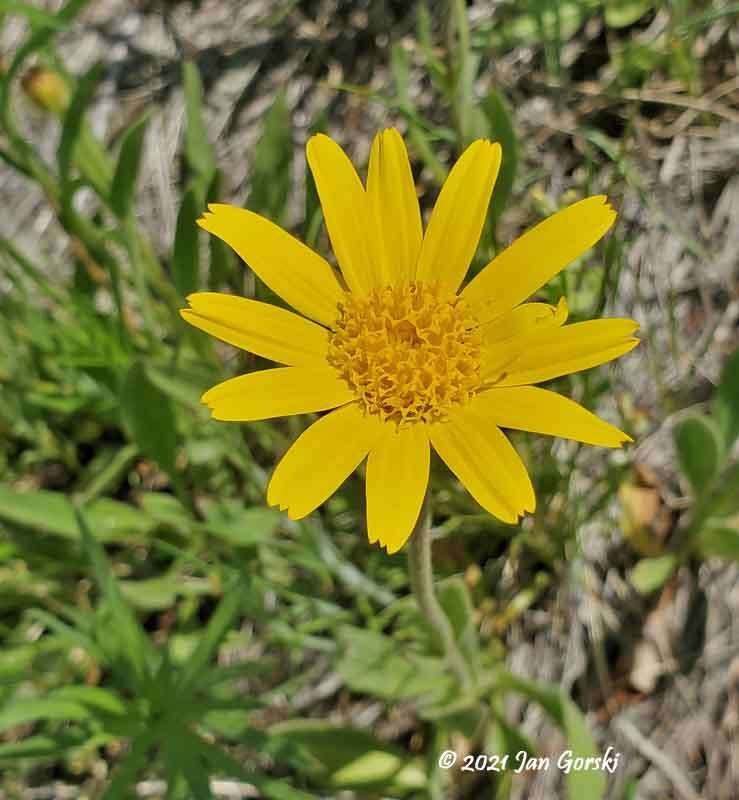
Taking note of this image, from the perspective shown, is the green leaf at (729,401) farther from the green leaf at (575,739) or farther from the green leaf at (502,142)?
the green leaf at (575,739)

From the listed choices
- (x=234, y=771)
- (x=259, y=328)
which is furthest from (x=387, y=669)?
(x=259, y=328)

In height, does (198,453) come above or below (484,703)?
above

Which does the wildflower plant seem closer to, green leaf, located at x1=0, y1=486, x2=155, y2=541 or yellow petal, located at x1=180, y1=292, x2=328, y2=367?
yellow petal, located at x1=180, y1=292, x2=328, y2=367

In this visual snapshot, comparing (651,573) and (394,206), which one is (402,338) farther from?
(651,573)

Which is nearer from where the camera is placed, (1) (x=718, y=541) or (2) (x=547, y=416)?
(2) (x=547, y=416)

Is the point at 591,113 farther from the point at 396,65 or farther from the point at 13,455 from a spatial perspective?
the point at 13,455

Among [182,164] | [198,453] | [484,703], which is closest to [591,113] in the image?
[182,164]

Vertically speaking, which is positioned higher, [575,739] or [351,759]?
[575,739]

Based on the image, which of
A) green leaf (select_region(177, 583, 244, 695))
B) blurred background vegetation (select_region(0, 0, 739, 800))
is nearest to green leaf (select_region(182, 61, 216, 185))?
blurred background vegetation (select_region(0, 0, 739, 800))
